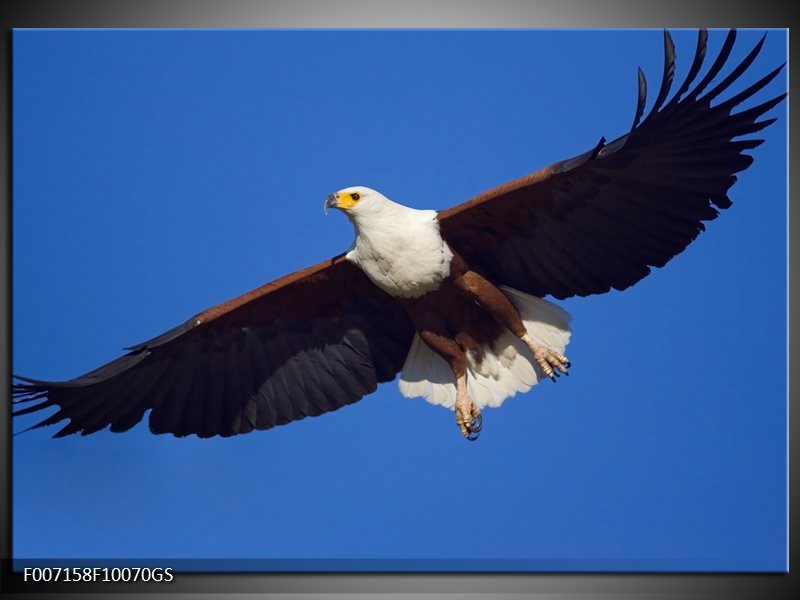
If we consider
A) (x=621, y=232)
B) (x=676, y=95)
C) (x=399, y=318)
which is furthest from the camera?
(x=399, y=318)

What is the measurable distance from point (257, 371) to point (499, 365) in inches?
50.9

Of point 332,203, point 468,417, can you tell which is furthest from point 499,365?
point 332,203

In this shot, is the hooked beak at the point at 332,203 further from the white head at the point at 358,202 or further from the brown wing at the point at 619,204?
the brown wing at the point at 619,204

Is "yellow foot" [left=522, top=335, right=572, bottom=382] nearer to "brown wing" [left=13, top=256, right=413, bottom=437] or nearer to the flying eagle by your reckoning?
the flying eagle

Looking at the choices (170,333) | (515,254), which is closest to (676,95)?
(515,254)

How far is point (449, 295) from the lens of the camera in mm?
7535

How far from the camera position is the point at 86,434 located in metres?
7.98

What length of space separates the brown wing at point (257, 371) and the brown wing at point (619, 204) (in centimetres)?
77

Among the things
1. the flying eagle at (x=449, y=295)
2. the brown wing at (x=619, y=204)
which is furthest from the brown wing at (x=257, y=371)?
the brown wing at (x=619, y=204)

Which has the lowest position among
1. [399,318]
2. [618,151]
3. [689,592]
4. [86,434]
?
[689,592]

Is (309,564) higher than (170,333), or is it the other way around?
(170,333)

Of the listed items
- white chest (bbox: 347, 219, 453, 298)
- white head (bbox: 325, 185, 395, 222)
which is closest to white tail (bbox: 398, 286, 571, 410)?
white chest (bbox: 347, 219, 453, 298)

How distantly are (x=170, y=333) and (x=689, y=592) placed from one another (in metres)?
2.85

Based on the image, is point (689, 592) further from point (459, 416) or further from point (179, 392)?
point (179, 392)
